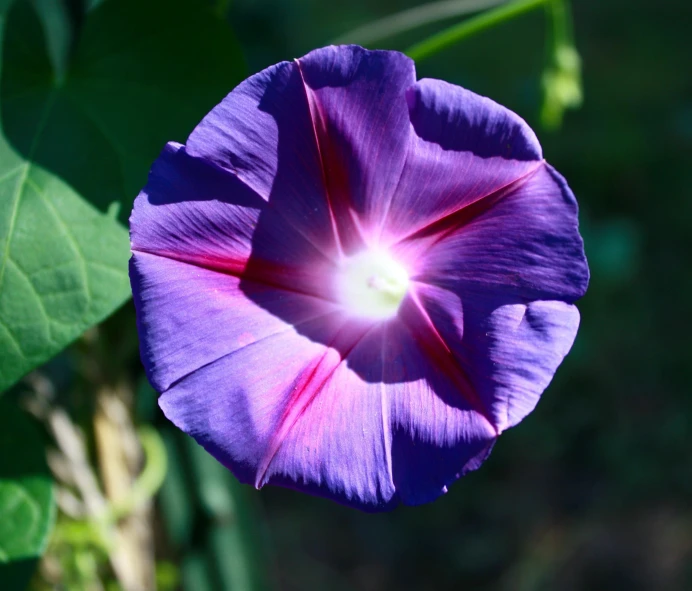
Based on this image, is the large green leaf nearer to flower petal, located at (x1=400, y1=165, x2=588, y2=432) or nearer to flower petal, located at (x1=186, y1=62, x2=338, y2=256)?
flower petal, located at (x1=186, y1=62, x2=338, y2=256)

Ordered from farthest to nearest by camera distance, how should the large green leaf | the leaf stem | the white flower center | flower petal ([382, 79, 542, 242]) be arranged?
1. the leaf stem
2. the white flower center
3. the large green leaf
4. flower petal ([382, 79, 542, 242])

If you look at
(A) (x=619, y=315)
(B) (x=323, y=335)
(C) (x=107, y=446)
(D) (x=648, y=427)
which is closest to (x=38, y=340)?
(B) (x=323, y=335)

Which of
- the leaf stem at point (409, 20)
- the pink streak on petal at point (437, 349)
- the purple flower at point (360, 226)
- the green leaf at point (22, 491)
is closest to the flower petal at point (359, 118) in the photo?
the purple flower at point (360, 226)

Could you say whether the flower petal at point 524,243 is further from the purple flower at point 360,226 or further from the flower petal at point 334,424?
the flower petal at point 334,424

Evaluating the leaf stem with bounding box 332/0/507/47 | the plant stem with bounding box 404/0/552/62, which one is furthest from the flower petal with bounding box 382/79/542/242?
the leaf stem with bounding box 332/0/507/47

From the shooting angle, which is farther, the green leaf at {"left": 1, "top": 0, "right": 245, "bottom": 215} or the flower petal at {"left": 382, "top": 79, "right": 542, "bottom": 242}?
the green leaf at {"left": 1, "top": 0, "right": 245, "bottom": 215}

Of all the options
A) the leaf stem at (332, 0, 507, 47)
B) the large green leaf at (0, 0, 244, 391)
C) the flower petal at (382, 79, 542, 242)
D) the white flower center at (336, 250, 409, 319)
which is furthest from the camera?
the leaf stem at (332, 0, 507, 47)

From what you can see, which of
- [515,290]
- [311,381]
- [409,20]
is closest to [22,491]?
[311,381]
